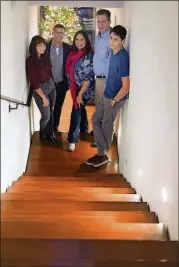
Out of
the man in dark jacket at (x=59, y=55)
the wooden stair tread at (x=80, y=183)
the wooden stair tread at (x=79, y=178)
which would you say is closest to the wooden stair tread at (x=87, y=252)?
the wooden stair tread at (x=80, y=183)

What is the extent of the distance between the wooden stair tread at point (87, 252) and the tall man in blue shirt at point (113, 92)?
2.13 metres

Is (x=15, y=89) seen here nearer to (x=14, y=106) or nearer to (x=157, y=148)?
(x=14, y=106)

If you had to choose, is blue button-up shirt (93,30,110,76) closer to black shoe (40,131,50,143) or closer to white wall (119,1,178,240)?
white wall (119,1,178,240)

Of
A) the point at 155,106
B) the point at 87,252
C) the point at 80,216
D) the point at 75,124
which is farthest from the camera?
the point at 75,124

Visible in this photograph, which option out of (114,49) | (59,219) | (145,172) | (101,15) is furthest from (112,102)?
(59,219)

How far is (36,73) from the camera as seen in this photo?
177 inches

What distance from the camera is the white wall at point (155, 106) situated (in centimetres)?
231

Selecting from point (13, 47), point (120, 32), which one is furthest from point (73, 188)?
point (120, 32)

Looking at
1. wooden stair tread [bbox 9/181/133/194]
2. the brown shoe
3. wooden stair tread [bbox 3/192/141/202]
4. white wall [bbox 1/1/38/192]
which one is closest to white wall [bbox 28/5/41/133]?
white wall [bbox 1/1/38/192]

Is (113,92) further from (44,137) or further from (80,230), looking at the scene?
(80,230)

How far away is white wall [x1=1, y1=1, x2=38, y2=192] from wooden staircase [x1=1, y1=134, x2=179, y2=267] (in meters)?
0.26

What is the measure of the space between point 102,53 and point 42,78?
2.34 feet

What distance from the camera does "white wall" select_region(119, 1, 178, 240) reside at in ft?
7.58

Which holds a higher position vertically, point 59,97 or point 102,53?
point 102,53
